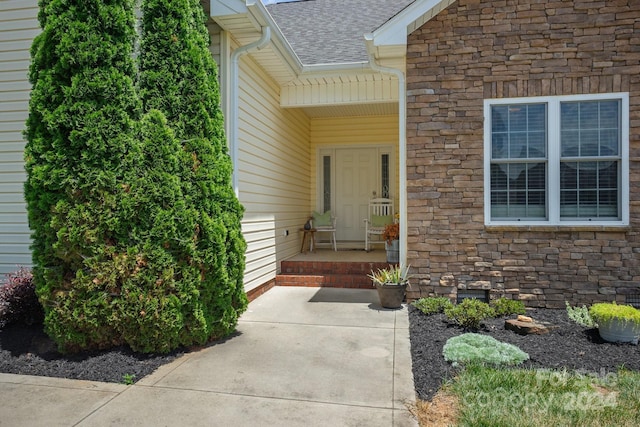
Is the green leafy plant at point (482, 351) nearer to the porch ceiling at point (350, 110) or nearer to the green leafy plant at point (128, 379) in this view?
the green leafy plant at point (128, 379)

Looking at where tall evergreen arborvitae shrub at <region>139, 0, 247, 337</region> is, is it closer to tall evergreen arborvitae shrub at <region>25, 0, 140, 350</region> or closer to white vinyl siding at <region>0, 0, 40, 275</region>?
tall evergreen arborvitae shrub at <region>25, 0, 140, 350</region>

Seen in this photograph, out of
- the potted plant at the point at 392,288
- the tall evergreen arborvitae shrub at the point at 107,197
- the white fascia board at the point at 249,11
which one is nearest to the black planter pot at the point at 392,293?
the potted plant at the point at 392,288

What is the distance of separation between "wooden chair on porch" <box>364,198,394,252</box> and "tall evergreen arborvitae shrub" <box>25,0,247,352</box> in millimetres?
4784

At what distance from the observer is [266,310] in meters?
5.12

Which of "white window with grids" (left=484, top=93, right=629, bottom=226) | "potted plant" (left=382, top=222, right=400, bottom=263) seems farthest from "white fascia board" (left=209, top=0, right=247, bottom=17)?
"potted plant" (left=382, top=222, right=400, bottom=263)

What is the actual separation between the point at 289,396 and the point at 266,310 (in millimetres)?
2288

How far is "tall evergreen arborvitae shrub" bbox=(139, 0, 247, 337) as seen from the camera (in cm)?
370

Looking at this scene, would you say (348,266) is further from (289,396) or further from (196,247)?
(289,396)

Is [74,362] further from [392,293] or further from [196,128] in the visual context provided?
[392,293]

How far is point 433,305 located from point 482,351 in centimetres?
140

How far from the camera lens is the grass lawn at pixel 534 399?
2.46 meters

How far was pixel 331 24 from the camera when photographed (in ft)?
26.7

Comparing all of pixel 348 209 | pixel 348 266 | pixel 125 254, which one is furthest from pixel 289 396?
pixel 348 209

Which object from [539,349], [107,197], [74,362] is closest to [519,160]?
[539,349]
